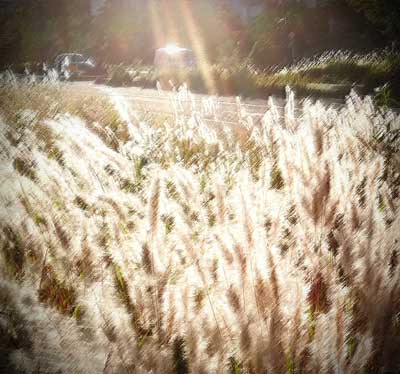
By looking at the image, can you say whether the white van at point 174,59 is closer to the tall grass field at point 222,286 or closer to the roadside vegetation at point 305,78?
the roadside vegetation at point 305,78

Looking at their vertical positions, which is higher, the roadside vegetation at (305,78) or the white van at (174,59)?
the white van at (174,59)

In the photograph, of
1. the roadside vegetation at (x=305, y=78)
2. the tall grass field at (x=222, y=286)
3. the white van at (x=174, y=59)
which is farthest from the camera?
the white van at (x=174, y=59)

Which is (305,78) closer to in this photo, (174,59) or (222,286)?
(174,59)

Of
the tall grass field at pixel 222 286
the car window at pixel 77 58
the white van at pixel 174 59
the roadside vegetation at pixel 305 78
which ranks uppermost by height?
the car window at pixel 77 58

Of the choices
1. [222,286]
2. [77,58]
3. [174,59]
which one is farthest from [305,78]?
[222,286]

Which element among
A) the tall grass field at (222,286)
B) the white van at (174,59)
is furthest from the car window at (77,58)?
the tall grass field at (222,286)

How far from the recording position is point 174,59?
17.8 meters

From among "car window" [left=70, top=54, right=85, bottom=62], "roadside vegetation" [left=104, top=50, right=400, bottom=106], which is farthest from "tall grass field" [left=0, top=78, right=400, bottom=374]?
"car window" [left=70, top=54, right=85, bottom=62]

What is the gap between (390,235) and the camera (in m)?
0.92

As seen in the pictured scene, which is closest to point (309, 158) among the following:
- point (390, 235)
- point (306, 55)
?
point (390, 235)

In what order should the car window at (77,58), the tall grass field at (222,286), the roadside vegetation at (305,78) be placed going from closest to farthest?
the tall grass field at (222,286) → the roadside vegetation at (305,78) → the car window at (77,58)

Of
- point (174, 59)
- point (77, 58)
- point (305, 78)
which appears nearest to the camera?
point (305, 78)

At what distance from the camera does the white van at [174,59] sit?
17766 mm

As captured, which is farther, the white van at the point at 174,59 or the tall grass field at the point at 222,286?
the white van at the point at 174,59
